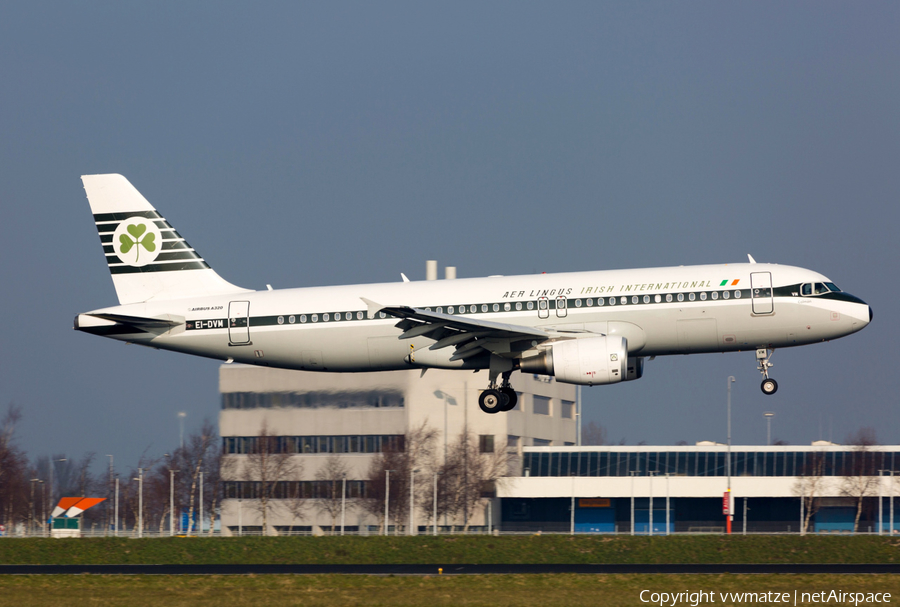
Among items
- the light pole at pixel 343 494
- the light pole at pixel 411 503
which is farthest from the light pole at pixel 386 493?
the light pole at pixel 343 494

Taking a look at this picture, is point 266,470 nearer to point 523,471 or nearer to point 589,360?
point 523,471

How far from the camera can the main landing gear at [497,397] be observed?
36037 mm

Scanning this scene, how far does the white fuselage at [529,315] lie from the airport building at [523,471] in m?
36.7

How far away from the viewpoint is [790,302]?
3412 cm

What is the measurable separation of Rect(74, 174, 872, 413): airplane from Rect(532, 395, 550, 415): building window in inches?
2744

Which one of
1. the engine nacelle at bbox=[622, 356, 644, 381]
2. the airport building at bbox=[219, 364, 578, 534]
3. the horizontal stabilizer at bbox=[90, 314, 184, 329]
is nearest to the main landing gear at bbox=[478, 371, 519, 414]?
the engine nacelle at bbox=[622, 356, 644, 381]

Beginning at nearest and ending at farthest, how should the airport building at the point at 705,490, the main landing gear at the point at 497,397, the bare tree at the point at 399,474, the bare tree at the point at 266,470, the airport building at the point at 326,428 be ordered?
the main landing gear at the point at 497,397
the airport building at the point at 326,428
the bare tree at the point at 266,470
the bare tree at the point at 399,474
the airport building at the point at 705,490

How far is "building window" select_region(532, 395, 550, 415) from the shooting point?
106 m

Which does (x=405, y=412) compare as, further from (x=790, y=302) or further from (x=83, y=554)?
(x=790, y=302)

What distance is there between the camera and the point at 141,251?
131ft

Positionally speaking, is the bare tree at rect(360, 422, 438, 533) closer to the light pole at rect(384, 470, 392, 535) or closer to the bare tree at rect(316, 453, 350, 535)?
the light pole at rect(384, 470, 392, 535)

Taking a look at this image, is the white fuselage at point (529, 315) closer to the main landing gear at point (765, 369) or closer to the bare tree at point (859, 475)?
the main landing gear at point (765, 369)

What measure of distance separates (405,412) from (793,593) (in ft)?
180

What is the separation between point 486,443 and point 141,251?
55667mm
